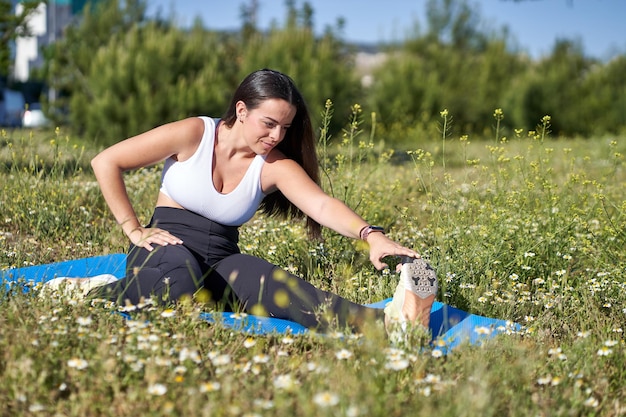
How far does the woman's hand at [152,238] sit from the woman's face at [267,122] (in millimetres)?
556

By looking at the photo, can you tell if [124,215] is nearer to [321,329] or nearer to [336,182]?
[321,329]

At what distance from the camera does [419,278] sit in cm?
297

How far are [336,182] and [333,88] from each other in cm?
921

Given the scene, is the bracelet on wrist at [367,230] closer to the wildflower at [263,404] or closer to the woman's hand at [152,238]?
the woman's hand at [152,238]

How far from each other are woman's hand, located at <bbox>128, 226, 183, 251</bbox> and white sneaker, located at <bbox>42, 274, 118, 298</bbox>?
234 mm

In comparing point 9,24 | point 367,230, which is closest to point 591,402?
point 367,230

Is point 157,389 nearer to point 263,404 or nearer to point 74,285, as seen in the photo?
point 263,404

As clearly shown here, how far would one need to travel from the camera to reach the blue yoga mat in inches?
112

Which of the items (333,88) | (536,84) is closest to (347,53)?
(333,88)

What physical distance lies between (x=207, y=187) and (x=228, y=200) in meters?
0.11

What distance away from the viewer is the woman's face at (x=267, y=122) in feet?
11.0

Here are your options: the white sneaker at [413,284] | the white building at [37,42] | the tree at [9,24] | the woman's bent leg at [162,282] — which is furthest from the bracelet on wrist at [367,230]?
the white building at [37,42]

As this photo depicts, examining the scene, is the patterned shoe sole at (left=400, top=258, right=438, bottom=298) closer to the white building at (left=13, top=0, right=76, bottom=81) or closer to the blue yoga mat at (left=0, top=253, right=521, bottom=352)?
the blue yoga mat at (left=0, top=253, right=521, bottom=352)

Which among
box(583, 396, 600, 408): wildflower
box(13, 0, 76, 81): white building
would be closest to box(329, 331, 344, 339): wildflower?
box(583, 396, 600, 408): wildflower
